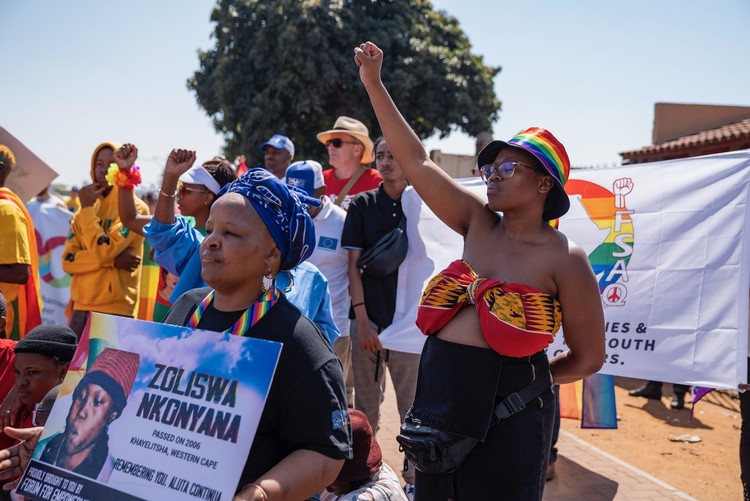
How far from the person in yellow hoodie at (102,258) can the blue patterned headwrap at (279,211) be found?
3.74 m

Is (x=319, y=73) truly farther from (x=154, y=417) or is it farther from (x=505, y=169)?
(x=154, y=417)

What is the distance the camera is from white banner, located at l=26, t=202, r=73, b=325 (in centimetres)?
843

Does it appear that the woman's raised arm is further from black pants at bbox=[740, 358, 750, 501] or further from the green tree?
the green tree

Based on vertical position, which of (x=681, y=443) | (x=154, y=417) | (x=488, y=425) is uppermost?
(x=154, y=417)

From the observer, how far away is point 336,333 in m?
3.32

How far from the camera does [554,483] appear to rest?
5.10 metres

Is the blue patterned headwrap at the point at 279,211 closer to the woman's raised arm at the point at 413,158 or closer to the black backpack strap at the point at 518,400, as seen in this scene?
the woman's raised arm at the point at 413,158

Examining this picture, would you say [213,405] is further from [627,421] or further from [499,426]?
[627,421]

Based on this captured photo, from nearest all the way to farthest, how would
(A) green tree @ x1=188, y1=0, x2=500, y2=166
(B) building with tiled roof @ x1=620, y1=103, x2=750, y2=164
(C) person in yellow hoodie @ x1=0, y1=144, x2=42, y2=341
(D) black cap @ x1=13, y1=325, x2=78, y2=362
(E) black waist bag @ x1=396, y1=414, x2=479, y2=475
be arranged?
(E) black waist bag @ x1=396, y1=414, x2=479, y2=475
(D) black cap @ x1=13, y1=325, x2=78, y2=362
(C) person in yellow hoodie @ x1=0, y1=144, x2=42, y2=341
(B) building with tiled roof @ x1=620, y1=103, x2=750, y2=164
(A) green tree @ x1=188, y1=0, x2=500, y2=166

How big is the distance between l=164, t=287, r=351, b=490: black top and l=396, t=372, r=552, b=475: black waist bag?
0.64 meters

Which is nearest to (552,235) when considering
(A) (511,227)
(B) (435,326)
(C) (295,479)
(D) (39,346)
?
(A) (511,227)

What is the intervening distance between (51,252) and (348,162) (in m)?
4.78

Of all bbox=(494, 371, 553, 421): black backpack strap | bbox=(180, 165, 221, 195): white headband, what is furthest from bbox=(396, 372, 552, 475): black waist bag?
bbox=(180, 165, 221, 195): white headband

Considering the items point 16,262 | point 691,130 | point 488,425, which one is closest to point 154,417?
point 488,425
